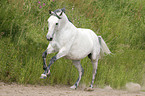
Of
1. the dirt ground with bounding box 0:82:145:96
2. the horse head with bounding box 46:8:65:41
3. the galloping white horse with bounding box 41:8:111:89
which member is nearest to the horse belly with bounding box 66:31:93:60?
the galloping white horse with bounding box 41:8:111:89

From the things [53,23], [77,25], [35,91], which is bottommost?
[35,91]

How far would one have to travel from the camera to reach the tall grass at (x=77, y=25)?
19.3 ft

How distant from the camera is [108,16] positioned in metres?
10.3

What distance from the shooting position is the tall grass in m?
5.89

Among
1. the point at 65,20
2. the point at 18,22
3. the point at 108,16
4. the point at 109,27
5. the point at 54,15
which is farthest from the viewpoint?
the point at 108,16

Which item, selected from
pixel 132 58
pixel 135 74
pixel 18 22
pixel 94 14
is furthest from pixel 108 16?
pixel 18 22

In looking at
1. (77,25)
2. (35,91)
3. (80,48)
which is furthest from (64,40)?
(77,25)

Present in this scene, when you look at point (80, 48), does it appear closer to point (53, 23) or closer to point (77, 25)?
point (53, 23)


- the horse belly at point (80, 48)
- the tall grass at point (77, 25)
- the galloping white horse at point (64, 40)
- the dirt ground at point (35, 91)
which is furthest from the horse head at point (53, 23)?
the tall grass at point (77, 25)

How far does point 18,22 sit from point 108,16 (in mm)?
4519

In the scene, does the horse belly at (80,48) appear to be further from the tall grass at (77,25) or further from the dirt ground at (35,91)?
the tall grass at (77,25)

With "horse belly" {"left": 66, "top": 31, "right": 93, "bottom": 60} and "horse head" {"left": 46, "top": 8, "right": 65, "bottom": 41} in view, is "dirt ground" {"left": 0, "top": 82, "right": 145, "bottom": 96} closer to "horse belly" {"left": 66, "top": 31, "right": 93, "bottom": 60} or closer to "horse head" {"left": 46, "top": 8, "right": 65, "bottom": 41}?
"horse belly" {"left": 66, "top": 31, "right": 93, "bottom": 60}

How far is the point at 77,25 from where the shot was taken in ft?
26.7

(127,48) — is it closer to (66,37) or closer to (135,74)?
(135,74)
